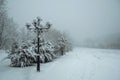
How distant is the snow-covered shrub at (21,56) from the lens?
10.8m

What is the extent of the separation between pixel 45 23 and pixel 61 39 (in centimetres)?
1130

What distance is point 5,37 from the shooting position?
25297 millimetres

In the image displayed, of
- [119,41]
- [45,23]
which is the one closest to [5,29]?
[45,23]

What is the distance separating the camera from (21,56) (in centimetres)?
1086

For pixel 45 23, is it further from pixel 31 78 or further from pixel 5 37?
pixel 5 37

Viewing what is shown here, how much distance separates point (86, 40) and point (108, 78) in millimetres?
68014

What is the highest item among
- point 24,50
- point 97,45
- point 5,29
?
point 5,29

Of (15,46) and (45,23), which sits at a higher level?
(45,23)

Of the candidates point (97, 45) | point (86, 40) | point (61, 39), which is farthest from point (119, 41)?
point (61, 39)

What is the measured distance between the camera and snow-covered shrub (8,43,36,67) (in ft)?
35.4

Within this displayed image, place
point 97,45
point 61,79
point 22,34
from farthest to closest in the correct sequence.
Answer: point 97,45
point 22,34
point 61,79

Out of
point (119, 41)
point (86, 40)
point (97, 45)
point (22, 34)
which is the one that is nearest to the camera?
point (22, 34)

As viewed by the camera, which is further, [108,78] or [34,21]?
[34,21]

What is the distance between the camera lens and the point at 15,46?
37.6ft
